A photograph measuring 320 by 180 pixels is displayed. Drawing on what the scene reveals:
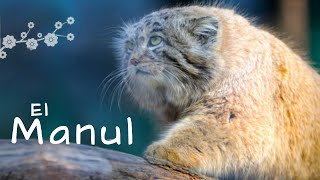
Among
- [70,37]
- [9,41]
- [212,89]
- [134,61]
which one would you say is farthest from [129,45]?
[9,41]

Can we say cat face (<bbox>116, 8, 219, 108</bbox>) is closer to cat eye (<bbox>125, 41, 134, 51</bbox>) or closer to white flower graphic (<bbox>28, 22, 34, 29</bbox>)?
cat eye (<bbox>125, 41, 134, 51</bbox>)

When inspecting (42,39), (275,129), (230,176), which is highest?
(42,39)

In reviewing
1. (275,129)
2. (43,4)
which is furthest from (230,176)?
(43,4)

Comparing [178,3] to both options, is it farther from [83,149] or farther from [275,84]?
[83,149]

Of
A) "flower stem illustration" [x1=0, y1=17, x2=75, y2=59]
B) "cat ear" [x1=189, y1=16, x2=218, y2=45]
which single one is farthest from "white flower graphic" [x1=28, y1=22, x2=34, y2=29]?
"cat ear" [x1=189, y1=16, x2=218, y2=45]

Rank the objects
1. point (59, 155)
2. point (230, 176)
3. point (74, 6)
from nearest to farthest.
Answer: point (59, 155) → point (74, 6) → point (230, 176)

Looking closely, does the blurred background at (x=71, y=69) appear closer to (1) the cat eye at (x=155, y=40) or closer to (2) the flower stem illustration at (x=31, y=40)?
(2) the flower stem illustration at (x=31, y=40)

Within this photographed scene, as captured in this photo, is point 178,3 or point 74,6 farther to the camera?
point 178,3

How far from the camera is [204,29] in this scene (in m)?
2.90

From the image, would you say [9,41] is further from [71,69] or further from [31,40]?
[71,69]

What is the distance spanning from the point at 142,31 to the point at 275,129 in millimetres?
823

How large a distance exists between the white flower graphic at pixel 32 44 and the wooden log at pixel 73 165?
0.43 metres

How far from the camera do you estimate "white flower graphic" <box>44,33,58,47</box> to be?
2.72m

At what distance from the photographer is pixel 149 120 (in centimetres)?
296
